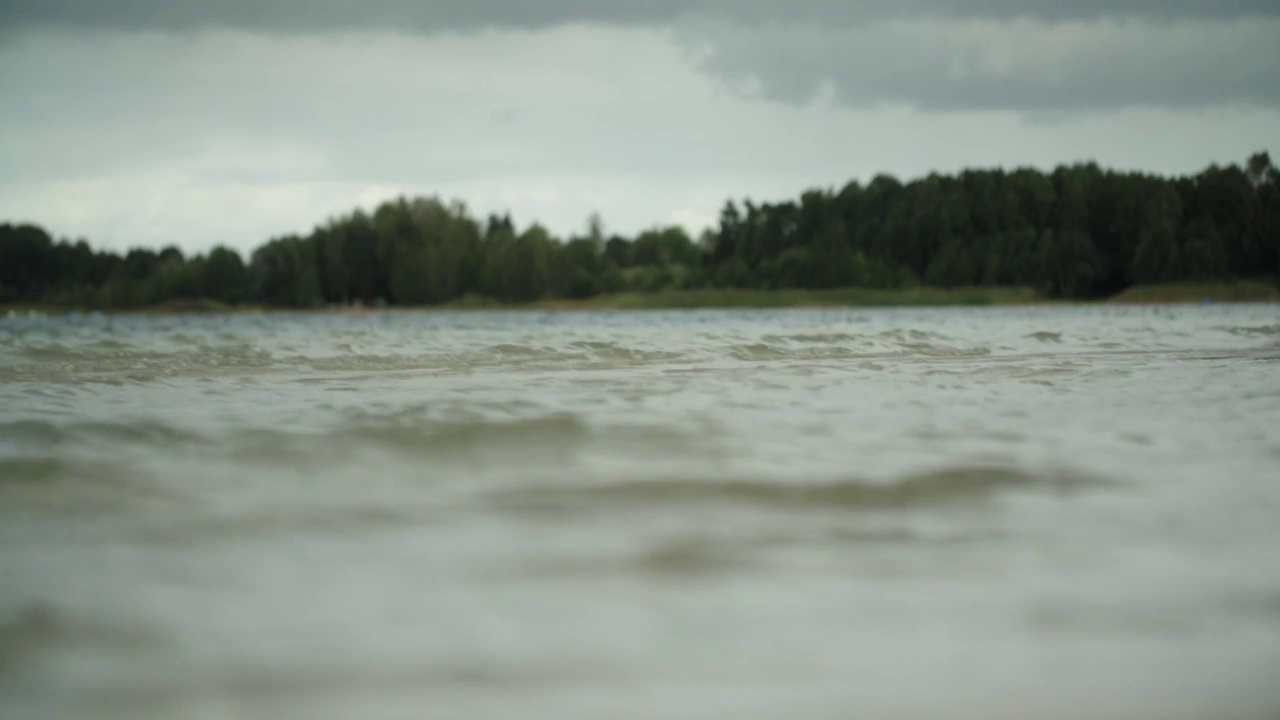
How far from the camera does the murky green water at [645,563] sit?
266cm

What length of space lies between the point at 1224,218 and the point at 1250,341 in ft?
307

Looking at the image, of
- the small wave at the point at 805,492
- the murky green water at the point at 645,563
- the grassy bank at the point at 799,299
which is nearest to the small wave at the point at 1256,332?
the murky green water at the point at 645,563

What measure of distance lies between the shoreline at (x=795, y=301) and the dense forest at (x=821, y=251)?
4.55 feet

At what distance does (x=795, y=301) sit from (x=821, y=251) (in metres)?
14.0

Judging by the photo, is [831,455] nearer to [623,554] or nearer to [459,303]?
[623,554]

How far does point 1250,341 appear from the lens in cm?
1925

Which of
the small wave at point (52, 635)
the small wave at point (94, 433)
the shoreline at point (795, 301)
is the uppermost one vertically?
the small wave at point (94, 433)

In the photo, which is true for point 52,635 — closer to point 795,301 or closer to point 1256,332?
point 1256,332

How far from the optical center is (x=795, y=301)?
102 meters

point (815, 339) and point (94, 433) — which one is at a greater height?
point (94, 433)

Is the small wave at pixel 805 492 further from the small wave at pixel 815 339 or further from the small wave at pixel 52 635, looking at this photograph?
the small wave at pixel 815 339

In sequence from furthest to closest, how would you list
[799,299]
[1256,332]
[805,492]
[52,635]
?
1. [799,299]
2. [1256,332]
3. [805,492]
4. [52,635]

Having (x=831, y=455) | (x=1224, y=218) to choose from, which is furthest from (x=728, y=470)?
(x=1224, y=218)

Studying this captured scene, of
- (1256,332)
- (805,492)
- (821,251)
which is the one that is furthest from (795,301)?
(805,492)
